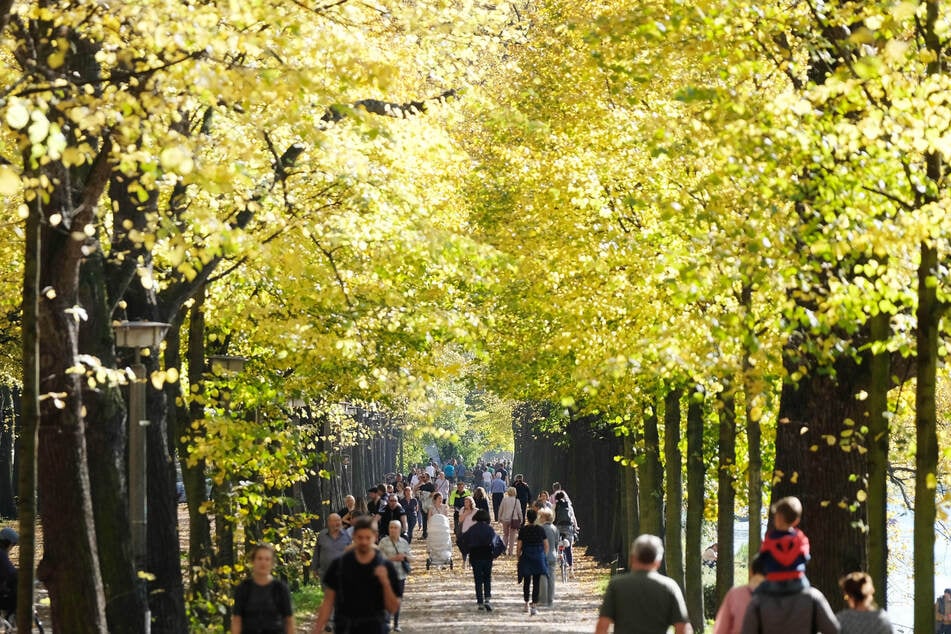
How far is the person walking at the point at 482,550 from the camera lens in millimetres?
23750

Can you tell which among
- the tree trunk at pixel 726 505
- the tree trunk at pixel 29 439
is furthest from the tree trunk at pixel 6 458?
the tree trunk at pixel 29 439

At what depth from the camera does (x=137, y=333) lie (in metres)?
14.8

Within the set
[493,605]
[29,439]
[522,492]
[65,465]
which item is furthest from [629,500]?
[29,439]

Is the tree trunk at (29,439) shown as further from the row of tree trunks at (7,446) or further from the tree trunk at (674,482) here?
the row of tree trunks at (7,446)

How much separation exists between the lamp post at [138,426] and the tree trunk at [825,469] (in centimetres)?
606

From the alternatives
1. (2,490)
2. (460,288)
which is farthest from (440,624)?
(2,490)

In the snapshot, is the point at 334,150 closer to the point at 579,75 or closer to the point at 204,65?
the point at 204,65

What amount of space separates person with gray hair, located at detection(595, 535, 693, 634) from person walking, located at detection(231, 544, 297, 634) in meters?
2.60

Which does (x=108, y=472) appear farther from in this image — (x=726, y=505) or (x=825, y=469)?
(x=726, y=505)

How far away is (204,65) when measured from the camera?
8.37 meters

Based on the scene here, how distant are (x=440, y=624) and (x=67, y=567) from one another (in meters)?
11.6

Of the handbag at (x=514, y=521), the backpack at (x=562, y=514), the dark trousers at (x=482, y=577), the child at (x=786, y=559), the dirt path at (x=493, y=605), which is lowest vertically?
the dirt path at (x=493, y=605)

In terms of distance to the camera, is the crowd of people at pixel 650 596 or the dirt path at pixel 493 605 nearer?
the crowd of people at pixel 650 596

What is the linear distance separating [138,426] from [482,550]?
9.44 m
